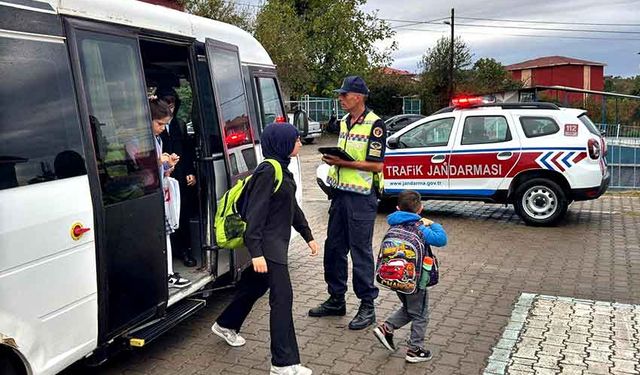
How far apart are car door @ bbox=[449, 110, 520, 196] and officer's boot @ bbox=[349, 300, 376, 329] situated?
4.91 m

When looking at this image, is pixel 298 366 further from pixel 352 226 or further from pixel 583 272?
pixel 583 272

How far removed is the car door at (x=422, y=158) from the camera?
9.78m

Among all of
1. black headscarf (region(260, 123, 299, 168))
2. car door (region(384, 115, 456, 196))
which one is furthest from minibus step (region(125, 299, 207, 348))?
car door (region(384, 115, 456, 196))

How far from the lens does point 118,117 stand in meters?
3.99

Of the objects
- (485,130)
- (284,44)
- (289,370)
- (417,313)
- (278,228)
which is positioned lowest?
(289,370)

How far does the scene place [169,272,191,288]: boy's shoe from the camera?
4930 millimetres

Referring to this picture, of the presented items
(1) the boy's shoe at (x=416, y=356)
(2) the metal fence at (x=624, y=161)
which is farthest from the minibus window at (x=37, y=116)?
(2) the metal fence at (x=624, y=161)

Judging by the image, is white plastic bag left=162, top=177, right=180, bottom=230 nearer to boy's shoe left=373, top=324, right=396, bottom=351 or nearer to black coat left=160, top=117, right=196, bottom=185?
black coat left=160, top=117, right=196, bottom=185

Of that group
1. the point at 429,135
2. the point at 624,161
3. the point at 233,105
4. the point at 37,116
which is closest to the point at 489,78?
the point at 624,161

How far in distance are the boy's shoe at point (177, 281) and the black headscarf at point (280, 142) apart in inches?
58.4

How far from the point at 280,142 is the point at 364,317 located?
1875 millimetres

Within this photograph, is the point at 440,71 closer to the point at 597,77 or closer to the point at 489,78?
the point at 489,78

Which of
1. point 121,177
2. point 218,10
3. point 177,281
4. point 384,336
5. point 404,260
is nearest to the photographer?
point 121,177

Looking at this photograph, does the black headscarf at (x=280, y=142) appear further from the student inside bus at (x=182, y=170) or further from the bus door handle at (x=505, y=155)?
the bus door handle at (x=505, y=155)
